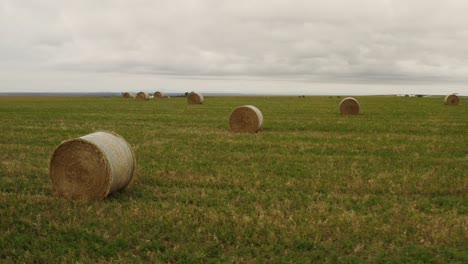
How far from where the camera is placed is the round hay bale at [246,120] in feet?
69.6

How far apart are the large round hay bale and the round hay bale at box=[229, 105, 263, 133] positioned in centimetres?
1192

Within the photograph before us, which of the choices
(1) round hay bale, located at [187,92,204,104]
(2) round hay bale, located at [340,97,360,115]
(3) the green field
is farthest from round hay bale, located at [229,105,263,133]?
(1) round hay bale, located at [187,92,204,104]

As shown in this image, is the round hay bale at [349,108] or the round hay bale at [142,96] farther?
the round hay bale at [142,96]

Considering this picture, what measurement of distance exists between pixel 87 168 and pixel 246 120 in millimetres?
12605

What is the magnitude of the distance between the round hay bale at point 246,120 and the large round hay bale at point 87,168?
11920 mm

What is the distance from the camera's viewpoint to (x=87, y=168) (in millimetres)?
9336

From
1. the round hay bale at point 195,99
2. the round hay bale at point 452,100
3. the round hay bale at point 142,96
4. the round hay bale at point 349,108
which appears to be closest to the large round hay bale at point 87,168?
the round hay bale at point 349,108

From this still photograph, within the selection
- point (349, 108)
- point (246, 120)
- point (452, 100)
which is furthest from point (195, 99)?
point (246, 120)

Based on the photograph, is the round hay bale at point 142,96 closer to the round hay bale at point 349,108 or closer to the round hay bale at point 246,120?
the round hay bale at point 349,108

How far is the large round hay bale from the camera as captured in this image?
30.3 feet

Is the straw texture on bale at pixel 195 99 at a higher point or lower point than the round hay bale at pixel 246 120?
higher

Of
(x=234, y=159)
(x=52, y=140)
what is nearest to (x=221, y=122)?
(x=52, y=140)

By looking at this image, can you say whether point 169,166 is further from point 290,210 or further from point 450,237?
point 450,237

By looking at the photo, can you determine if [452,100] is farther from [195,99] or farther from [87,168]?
[87,168]
